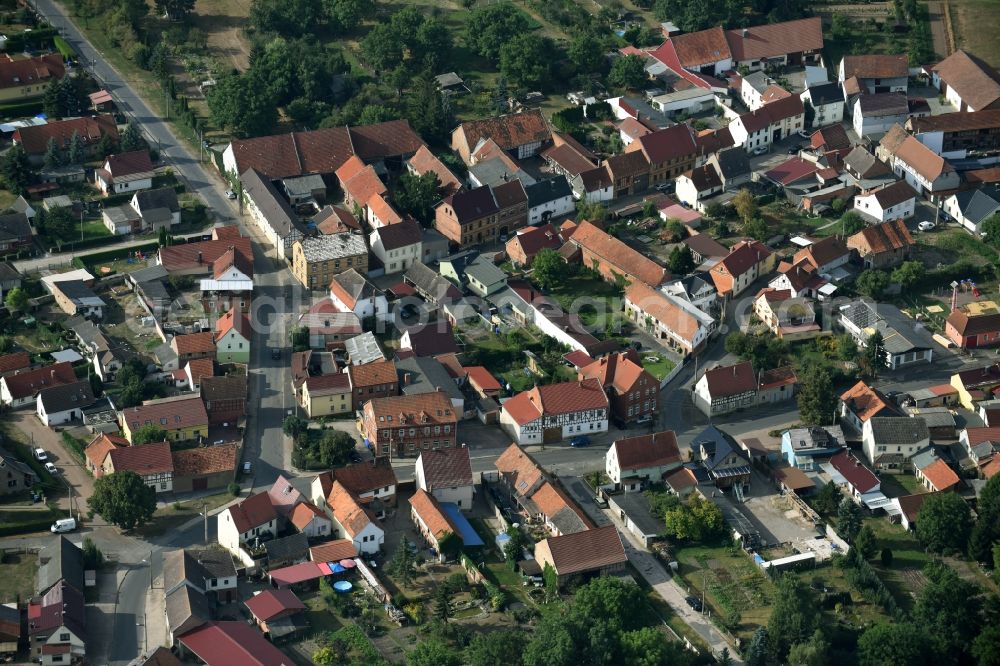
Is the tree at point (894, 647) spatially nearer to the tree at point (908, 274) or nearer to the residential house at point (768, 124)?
the tree at point (908, 274)

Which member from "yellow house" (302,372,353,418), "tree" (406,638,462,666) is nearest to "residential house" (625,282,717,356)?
"yellow house" (302,372,353,418)

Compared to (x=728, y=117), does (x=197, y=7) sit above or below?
above

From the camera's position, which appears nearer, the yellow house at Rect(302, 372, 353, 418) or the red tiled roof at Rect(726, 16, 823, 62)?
the yellow house at Rect(302, 372, 353, 418)

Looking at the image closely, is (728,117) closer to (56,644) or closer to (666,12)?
(666,12)

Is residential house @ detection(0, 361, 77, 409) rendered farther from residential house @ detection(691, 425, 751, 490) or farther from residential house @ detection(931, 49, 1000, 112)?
residential house @ detection(931, 49, 1000, 112)

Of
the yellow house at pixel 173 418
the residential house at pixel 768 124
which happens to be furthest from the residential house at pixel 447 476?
the residential house at pixel 768 124

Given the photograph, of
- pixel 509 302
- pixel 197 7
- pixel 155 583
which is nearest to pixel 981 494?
pixel 509 302
